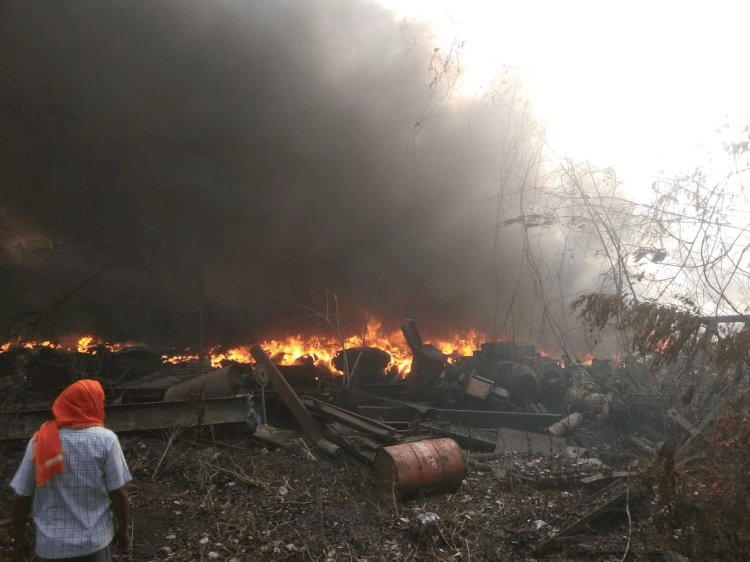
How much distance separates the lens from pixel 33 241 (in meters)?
12.8

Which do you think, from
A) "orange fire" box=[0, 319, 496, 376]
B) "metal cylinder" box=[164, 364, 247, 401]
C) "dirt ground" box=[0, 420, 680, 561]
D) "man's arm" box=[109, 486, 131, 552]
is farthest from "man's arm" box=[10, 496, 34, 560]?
"orange fire" box=[0, 319, 496, 376]

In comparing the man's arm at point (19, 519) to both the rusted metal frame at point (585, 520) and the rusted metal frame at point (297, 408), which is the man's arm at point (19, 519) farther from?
the rusted metal frame at point (297, 408)

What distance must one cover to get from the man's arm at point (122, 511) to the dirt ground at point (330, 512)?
1235 millimetres

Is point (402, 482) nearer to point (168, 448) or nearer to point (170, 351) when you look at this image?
point (168, 448)

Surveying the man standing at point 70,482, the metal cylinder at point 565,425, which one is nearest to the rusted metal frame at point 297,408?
the metal cylinder at point 565,425

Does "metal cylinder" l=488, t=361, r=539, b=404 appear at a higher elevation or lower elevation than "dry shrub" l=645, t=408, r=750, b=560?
lower

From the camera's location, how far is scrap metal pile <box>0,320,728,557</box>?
17.3 ft

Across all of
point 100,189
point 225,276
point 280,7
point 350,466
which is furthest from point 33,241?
point 350,466

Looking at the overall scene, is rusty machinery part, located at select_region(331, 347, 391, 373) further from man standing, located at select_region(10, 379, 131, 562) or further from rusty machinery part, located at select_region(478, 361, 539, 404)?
man standing, located at select_region(10, 379, 131, 562)

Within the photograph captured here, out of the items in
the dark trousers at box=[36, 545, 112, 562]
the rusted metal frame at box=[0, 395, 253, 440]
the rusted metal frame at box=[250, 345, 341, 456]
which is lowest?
the rusted metal frame at box=[0, 395, 253, 440]

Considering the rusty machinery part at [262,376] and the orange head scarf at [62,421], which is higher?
the orange head scarf at [62,421]

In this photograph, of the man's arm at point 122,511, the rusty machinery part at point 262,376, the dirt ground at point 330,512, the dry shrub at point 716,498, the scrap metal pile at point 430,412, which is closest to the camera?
the man's arm at point 122,511

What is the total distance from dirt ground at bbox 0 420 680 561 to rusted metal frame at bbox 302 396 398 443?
50cm

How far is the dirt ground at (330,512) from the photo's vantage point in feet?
13.5
